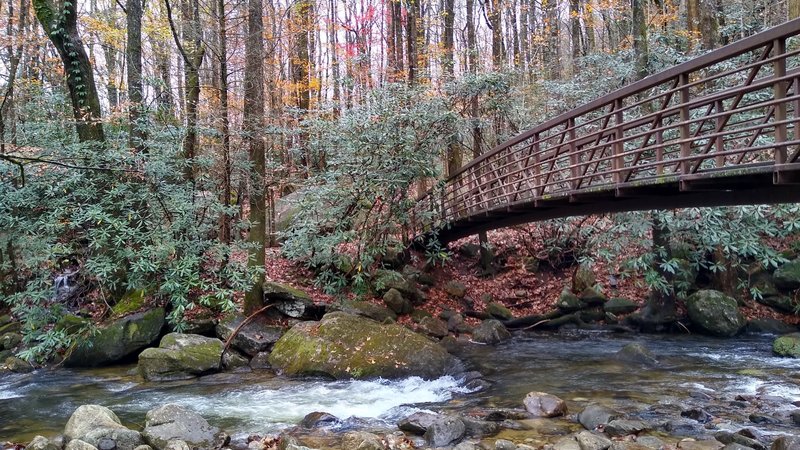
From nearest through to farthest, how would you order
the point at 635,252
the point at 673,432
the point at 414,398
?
the point at 673,432
the point at 414,398
the point at 635,252

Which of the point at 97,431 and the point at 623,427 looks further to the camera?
the point at 623,427

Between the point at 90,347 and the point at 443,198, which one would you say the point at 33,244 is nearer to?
the point at 90,347

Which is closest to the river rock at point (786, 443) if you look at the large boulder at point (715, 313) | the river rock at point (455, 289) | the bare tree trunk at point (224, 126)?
the large boulder at point (715, 313)

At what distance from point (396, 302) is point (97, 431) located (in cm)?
686

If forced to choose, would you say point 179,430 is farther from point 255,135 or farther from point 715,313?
point 715,313

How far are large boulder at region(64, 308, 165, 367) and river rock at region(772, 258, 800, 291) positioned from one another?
42.1 feet

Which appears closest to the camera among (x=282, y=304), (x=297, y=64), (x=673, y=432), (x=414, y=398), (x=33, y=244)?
(x=673, y=432)

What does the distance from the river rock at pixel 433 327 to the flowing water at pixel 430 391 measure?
1291mm

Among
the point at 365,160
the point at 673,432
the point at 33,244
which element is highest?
the point at 365,160

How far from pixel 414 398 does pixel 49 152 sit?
7.86 metres

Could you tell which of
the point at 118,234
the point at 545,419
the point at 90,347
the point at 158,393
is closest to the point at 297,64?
the point at 118,234

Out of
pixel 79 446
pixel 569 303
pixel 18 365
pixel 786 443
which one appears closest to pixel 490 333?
pixel 569 303

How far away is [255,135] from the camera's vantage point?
10.8 metres

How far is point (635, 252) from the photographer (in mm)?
12367
